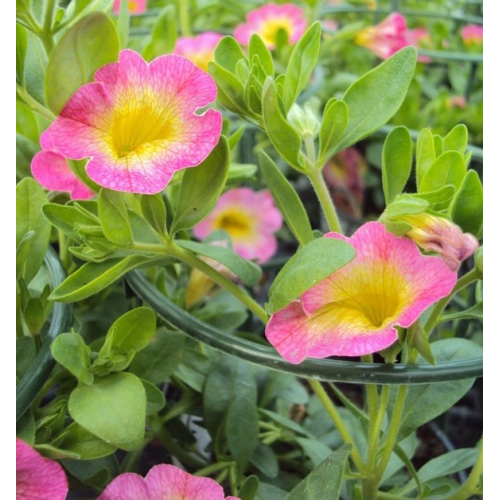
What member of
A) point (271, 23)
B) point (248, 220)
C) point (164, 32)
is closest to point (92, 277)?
point (164, 32)

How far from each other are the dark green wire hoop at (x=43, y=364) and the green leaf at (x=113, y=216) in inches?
3.4

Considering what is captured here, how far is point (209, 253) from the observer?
501 mm

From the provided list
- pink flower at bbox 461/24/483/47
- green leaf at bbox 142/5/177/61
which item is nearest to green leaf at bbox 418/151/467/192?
green leaf at bbox 142/5/177/61

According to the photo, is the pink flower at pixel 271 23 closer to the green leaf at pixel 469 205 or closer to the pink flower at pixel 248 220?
the pink flower at pixel 248 220

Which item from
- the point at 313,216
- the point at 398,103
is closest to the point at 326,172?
the point at 313,216

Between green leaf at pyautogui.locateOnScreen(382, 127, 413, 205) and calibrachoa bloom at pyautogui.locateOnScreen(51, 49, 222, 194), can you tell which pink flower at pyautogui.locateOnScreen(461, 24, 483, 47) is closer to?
green leaf at pyautogui.locateOnScreen(382, 127, 413, 205)

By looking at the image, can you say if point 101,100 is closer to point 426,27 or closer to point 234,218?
point 234,218

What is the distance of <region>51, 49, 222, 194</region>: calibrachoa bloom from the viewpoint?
0.44 meters

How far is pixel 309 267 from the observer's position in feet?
1.40

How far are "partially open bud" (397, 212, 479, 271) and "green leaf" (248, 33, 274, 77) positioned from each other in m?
0.17

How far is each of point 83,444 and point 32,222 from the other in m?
0.18

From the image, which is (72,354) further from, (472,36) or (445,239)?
(472,36)

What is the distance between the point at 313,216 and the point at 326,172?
0.10 metres

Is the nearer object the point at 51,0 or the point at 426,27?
the point at 51,0
